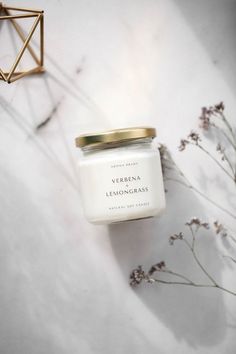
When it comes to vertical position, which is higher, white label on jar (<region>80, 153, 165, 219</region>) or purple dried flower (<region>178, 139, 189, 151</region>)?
purple dried flower (<region>178, 139, 189, 151</region>)

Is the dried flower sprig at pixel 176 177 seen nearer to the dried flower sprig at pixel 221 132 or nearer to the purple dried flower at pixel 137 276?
the dried flower sprig at pixel 221 132

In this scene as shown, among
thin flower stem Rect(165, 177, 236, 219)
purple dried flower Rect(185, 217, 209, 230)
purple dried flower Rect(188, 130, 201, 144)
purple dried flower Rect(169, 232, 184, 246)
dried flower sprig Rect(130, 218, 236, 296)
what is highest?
purple dried flower Rect(188, 130, 201, 144)

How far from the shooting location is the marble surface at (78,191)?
2.60ft

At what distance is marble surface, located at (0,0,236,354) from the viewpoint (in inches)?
31.2

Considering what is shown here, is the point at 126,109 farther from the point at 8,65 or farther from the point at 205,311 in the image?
the point at 205,311

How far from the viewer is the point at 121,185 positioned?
2.20ft

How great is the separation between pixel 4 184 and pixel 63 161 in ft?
0.45

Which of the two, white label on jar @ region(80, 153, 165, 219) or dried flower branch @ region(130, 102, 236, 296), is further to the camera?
dried flower branch @ region(130, 102, 236, 296)

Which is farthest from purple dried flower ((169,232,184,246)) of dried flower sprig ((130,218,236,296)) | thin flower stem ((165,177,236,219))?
thin flower stem ((165,177,236,219))

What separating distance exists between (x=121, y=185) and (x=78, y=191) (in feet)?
0.53

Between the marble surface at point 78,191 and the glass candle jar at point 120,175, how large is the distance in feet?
0.40

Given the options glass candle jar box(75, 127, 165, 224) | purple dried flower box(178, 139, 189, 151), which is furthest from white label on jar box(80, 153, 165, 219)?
purple dried flower box(178, 139, 189, 151)

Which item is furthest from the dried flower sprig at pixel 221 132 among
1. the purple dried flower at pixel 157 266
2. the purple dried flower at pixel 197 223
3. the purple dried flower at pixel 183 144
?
the purple dried flower at pixel 157 266

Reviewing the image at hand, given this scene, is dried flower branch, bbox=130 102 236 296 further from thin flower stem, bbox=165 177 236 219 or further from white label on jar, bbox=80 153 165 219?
white label on jar, bbox=80 153 165 219
